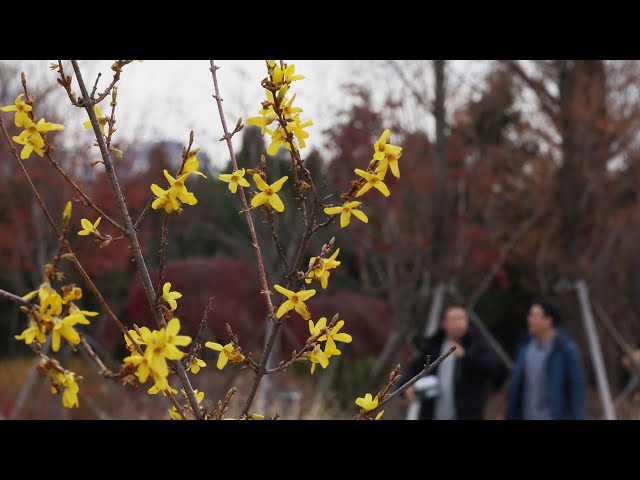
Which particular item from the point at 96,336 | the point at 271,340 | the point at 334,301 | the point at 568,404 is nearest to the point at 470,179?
the point at 334,301

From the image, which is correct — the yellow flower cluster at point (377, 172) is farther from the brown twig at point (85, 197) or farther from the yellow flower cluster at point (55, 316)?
the yellow flower cluster at point (55, 316)

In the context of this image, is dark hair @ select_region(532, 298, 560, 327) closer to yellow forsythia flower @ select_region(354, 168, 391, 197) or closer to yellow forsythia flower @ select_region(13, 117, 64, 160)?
yellow forsythia flower @ select_region(354, 168, 391, 197)

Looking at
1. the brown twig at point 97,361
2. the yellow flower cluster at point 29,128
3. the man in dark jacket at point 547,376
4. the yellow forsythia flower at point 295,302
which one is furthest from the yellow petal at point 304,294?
the man in dark jacket at point 547,376

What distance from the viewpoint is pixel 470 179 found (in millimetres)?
7570

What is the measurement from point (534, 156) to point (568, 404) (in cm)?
630

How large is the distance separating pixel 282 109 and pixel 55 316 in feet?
1.74

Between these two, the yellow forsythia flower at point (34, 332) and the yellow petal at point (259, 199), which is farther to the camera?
the yellow petal at point (259, 199)

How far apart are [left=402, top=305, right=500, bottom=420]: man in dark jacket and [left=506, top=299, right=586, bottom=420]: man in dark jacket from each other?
229 millimetres

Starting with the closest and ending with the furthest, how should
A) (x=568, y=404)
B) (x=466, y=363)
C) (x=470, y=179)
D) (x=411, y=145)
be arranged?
(x=568, y=404)
(x=466, y=363)
(x=411, y=145)
(x=470, y=179)

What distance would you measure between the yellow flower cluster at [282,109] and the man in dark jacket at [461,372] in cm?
371

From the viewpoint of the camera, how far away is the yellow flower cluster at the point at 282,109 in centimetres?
129

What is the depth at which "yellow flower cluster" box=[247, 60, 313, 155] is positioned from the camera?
4.23 feet

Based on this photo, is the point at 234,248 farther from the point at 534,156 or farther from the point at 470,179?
the point at 534,156

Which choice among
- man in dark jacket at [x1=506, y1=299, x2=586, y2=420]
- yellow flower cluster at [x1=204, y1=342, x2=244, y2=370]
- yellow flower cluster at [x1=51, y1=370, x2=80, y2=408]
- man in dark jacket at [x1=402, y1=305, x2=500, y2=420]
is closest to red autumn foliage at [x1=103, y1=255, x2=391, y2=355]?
man in dark jacket at [x1=402, y1=305, x2=500, y2=420]
